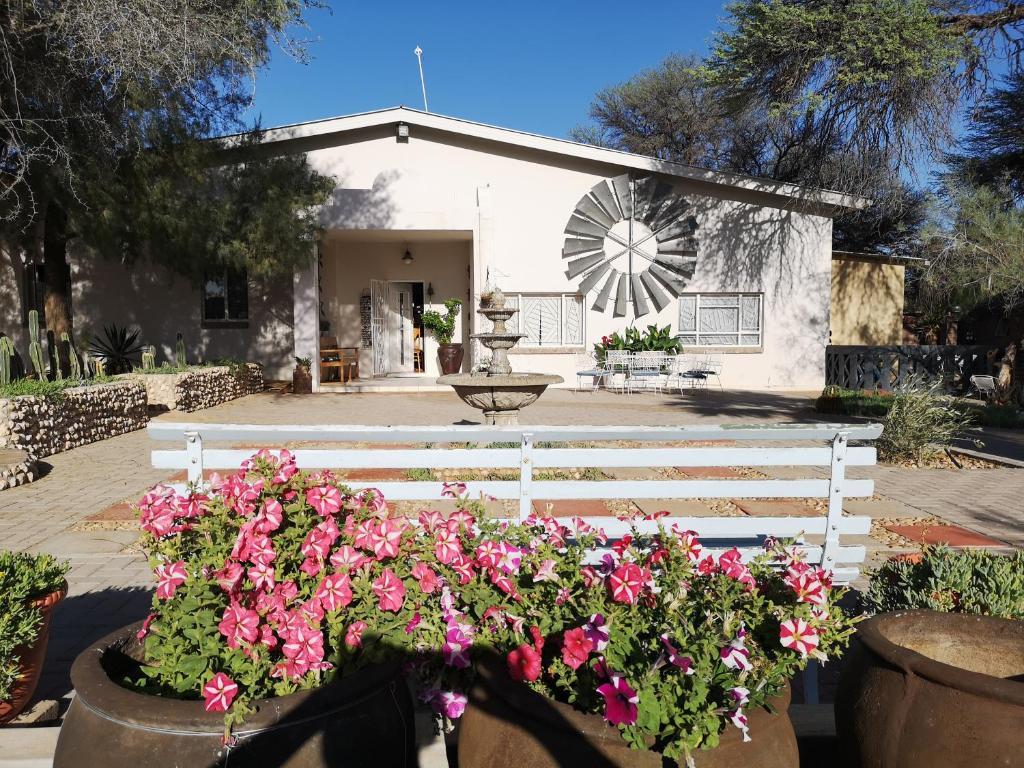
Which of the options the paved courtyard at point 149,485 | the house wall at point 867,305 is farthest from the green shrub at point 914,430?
the house wall at point 867,305

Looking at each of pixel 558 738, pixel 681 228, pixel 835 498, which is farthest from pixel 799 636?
pixel 681 228

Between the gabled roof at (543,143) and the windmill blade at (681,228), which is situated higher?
the gabled roof at (543,143)

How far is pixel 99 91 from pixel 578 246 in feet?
31.1

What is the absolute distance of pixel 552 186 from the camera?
15.6 metres

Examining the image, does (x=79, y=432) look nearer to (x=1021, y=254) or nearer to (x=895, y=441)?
(x=895, y=441)

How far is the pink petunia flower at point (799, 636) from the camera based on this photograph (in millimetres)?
1482

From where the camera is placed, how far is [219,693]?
142 cm

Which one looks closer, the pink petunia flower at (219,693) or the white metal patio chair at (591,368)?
the pink petunia flower at (219,693)

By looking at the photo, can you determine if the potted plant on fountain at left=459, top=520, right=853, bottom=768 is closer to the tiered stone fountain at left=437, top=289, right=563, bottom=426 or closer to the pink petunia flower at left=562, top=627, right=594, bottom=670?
the pink petunia flower at left=562, top=627, right=594, bottom=670

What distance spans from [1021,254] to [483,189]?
10276 millimetres

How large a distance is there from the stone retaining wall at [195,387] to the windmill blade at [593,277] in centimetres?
768

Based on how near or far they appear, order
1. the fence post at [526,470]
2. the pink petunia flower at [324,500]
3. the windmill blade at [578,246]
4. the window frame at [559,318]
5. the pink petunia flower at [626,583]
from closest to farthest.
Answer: the pink petunia flower at [626,583] < the pink petunia flower at [324,500] < the fence post at [526,470] < the windmill blade at [578,246] < the window frame at [559,318]

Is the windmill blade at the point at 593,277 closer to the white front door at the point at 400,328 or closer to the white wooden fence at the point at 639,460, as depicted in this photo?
the white front door at the point at 400,328

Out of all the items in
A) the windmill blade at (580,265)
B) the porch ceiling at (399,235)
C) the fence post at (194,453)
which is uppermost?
the porch ceiling at (399,235)
